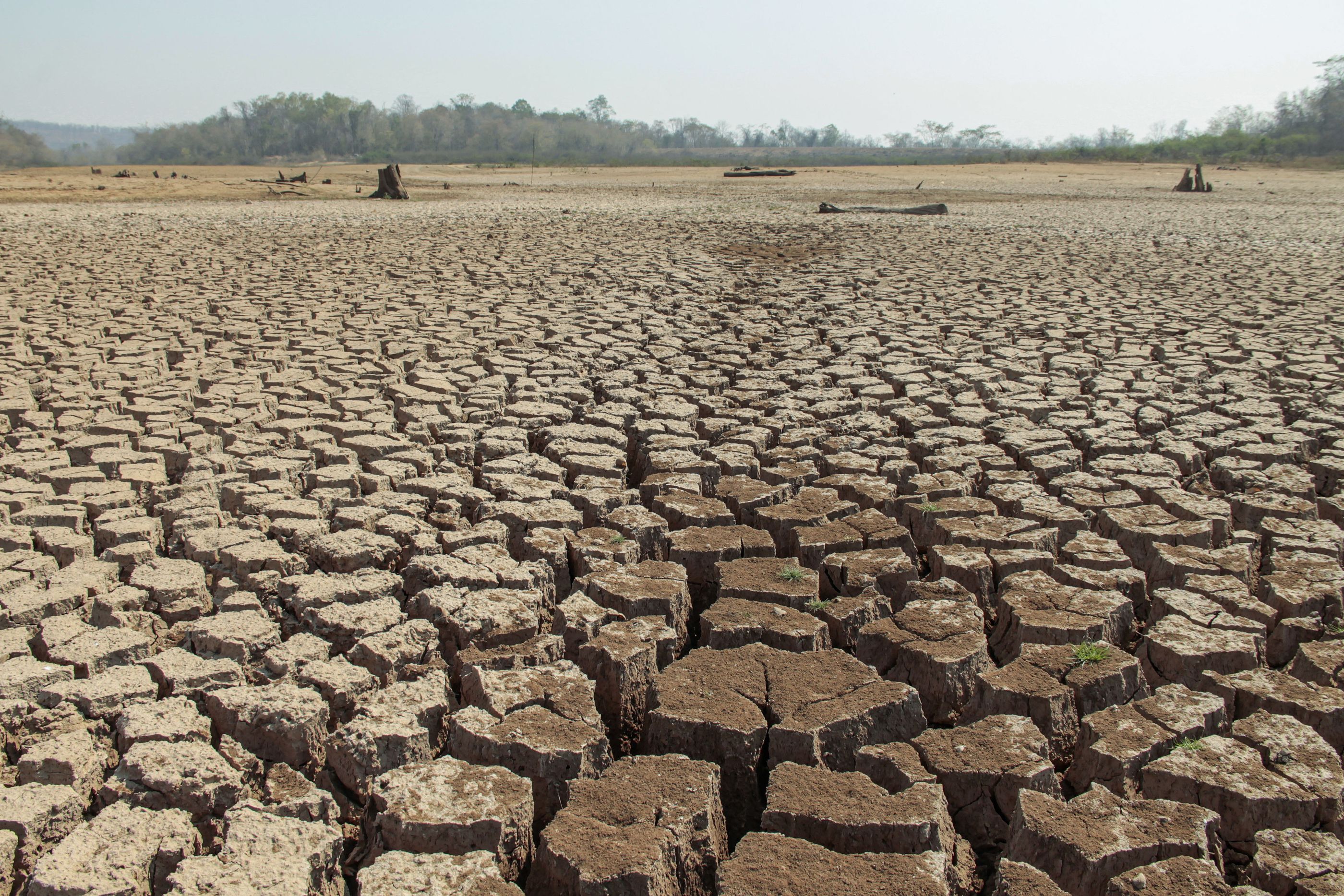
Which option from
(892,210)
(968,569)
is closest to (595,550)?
(968,569)

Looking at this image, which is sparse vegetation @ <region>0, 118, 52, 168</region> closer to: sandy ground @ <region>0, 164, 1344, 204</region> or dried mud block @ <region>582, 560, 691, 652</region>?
sandy ground @ <region>0, 164, 1344, 204</region>

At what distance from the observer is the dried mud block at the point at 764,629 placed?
237 centimetres

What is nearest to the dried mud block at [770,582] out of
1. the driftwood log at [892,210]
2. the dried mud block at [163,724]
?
the dried mud block at [163,724]

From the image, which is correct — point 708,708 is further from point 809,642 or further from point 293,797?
point 293,797

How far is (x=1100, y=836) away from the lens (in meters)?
1.69

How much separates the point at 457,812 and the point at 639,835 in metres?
0.36

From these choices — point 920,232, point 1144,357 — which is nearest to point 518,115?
point 920,232

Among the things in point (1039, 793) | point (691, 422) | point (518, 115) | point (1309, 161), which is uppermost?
point (518, 115)

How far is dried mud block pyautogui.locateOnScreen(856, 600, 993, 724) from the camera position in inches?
88.1

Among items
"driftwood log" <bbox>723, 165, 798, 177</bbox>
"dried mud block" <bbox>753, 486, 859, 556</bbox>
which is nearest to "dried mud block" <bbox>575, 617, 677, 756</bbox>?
"dried mud block" <bbox>753, 486, 859, 556</bbox>

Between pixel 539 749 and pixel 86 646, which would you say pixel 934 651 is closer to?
pixel 539 749

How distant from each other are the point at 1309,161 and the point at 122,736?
48.9m

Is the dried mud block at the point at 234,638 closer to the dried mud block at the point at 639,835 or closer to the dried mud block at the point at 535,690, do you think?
the dried mud block at the point at 535,690

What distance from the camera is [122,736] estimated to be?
195 centimetres
